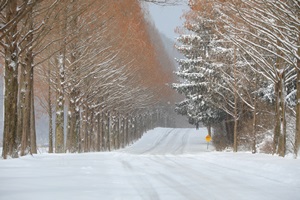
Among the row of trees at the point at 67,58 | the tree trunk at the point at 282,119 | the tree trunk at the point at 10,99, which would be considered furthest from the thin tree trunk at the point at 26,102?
the tree trunk at the point at 282,119

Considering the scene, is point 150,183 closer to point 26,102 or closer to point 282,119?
point 26,102

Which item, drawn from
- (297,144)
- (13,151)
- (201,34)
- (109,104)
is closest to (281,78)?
(297,144)

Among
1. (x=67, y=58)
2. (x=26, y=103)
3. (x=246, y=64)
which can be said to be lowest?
(x=26, y=103)

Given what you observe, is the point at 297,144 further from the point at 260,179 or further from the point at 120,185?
the point at 120,185

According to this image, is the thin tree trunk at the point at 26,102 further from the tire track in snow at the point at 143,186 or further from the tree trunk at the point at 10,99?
the tire track in snow at the point at 143,186

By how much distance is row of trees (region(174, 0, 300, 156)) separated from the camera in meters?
11.6

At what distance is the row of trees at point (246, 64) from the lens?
11617 mm

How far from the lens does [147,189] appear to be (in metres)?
6.40

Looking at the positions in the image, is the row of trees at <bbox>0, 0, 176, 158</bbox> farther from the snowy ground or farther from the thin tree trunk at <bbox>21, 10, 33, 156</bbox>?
the snowy ground

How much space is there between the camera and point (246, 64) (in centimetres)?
2077

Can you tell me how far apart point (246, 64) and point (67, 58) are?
8620mm

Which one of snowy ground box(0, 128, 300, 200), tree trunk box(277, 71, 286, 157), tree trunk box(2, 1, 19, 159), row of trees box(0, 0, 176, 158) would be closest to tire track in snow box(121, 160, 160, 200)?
snowy ground box(0, 128, 300, 200)

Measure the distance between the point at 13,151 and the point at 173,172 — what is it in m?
4.71

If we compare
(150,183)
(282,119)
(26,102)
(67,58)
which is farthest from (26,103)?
(282,119)
